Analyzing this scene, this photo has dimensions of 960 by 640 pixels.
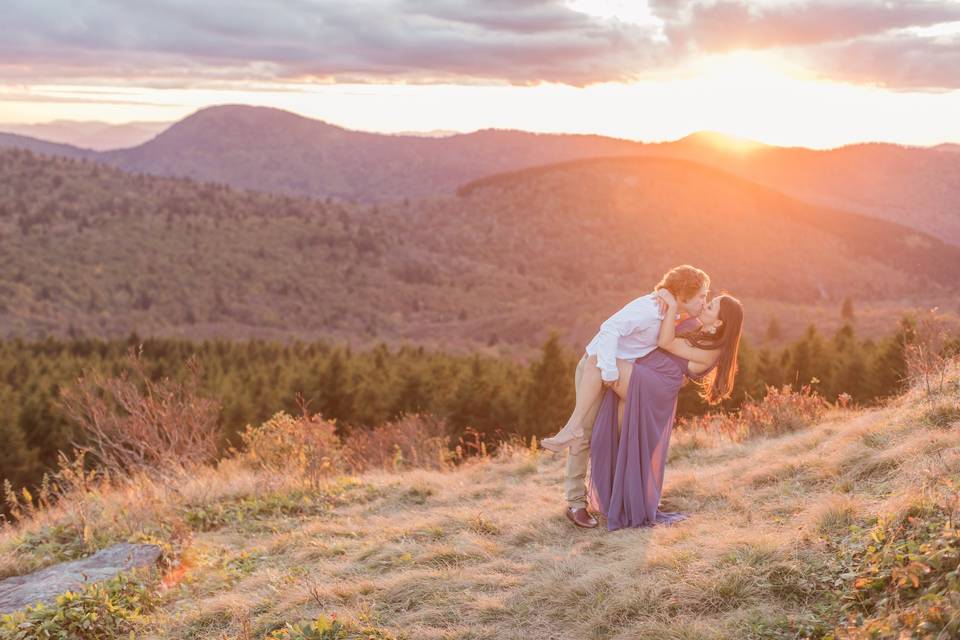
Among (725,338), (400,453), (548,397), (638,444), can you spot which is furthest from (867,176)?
(638,444)

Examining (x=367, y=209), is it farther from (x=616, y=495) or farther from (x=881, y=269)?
(x=616, y=495)

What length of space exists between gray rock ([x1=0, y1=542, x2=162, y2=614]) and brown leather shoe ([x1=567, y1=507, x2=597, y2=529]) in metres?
3.25

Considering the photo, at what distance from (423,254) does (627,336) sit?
123 m

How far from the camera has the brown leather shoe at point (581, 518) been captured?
584 centimetres

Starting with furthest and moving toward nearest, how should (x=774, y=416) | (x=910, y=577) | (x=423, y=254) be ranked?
(x=423, y=254)
(x=774, y=416)
(x=910, y=577)

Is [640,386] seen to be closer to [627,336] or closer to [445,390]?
[627,336]

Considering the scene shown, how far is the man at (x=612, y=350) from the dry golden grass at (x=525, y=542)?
472mm

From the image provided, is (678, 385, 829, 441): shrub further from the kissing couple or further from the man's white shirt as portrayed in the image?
the man's white shirt

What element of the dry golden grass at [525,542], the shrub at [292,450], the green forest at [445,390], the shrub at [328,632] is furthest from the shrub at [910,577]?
the green forest at [445,390]

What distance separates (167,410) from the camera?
8297 mm

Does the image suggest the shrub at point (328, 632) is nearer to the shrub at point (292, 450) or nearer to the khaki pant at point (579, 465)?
the khaki pant at point (579, 465)

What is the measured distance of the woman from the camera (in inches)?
225

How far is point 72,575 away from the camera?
5.63 m

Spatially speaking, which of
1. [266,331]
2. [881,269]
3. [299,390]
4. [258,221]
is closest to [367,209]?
[258,221]
